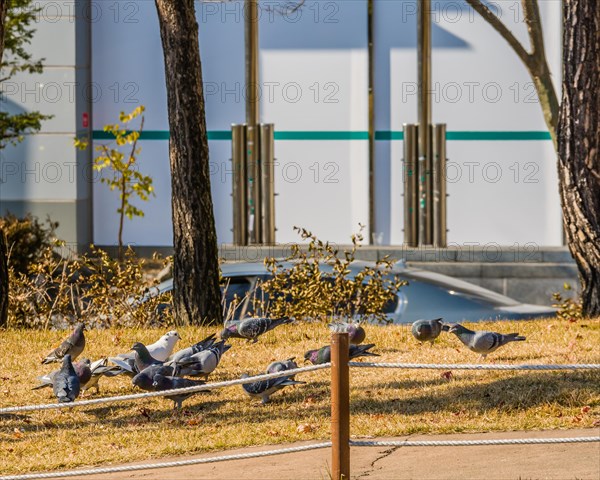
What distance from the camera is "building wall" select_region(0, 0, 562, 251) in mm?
21219

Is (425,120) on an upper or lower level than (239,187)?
upper

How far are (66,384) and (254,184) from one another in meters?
13.1

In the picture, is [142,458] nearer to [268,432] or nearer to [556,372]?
[268,432]

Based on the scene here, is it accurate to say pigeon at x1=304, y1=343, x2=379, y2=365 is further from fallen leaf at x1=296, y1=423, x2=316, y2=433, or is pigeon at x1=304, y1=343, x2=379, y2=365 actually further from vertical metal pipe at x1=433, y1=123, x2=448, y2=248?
vertical metal pipe at x1=433, y1=123, x2=448, y2=248

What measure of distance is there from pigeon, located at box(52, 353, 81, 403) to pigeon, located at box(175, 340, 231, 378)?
2.41ft

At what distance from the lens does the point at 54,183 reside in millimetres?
21094

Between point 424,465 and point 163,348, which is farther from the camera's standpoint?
point 163,348

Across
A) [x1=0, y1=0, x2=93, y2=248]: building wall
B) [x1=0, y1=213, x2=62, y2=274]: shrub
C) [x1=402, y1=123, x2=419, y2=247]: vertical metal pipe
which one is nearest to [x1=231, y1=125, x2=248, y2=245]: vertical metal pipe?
[x1=0, y1=0, x2=93, y2=248]: building wall

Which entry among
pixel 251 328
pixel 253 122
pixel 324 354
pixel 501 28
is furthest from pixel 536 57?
pixel 324 354

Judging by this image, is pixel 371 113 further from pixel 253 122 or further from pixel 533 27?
pixel 533 27

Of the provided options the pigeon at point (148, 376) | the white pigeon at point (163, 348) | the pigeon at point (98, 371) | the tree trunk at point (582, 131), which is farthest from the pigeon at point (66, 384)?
the tree trunk at point (582, 131)

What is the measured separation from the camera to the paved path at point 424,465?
23.3ft

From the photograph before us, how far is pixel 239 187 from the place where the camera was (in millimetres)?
21234

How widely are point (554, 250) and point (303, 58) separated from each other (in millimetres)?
5420
